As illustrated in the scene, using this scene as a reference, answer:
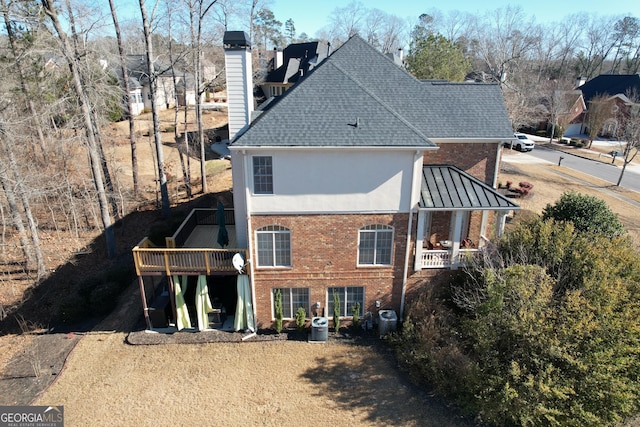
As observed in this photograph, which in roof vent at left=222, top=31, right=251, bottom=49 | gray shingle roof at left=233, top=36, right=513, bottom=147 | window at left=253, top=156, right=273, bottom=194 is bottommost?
window at left=253, top=156, right=273, bottom=194

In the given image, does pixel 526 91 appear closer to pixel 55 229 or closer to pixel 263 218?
pixel 263 218

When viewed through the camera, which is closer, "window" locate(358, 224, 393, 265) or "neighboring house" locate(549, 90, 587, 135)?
"window" locate(358, 224, 393, 265)

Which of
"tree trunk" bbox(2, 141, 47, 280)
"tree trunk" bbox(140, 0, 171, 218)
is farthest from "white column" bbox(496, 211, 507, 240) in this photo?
"tree trunk" bbox(2, 141, 47, 280)

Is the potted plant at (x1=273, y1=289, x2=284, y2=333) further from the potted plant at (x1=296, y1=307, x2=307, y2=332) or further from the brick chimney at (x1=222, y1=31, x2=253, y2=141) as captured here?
the brick chimney at (x1=222, y1=31, x2=253, y2=141)

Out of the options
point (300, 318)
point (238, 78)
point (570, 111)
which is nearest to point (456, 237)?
point (300, 318)

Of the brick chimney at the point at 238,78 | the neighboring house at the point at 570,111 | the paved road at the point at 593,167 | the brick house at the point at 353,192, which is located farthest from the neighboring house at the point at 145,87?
the neighboring house at the point at 570,111

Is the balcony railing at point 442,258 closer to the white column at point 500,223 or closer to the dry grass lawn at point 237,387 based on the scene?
the white column at point 500,223

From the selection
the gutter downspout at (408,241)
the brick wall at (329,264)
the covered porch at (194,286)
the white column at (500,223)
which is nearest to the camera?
the gutter downspout at (408,241)
